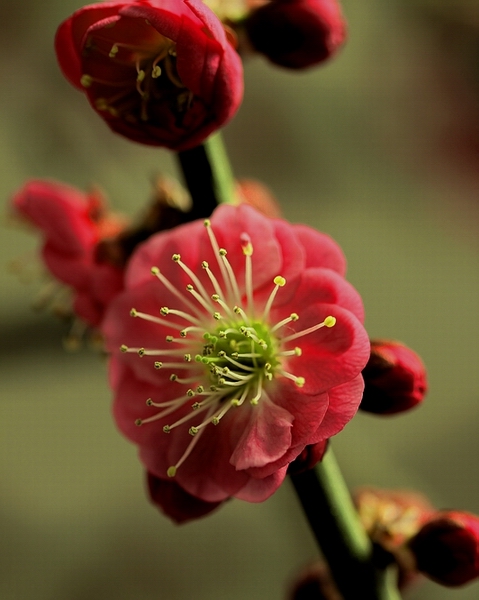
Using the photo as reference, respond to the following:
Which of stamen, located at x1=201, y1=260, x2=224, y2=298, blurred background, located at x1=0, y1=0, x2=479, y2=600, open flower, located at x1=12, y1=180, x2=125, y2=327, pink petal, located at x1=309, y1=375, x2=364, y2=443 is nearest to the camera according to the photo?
pink petal, located at x1=309, y1=375, x2=364, y2=443

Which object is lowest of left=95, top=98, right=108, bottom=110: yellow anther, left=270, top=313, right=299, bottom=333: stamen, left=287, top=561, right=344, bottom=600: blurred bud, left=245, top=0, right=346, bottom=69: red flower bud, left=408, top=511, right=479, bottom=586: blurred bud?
left=287, top=561, right=344, bottom=600: blurred bud

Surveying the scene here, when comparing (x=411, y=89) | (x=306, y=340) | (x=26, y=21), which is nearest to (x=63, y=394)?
(x=26, y=21)

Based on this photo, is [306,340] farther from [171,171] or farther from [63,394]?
[171,171]

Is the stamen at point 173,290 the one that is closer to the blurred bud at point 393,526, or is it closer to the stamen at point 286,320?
the stamen at point 286,320

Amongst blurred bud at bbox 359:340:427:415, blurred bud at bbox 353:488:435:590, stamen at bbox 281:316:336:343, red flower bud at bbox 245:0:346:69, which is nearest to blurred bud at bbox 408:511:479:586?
blurred bud at bbox 353:488:435:590

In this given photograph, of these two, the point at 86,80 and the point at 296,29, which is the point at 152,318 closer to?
the point at 86,80

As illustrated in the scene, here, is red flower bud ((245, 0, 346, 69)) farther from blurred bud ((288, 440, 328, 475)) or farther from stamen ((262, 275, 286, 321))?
blurred bud ((288, 440, 328, 475))

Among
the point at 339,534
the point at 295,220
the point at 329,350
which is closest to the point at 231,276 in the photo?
the point at 329,350
